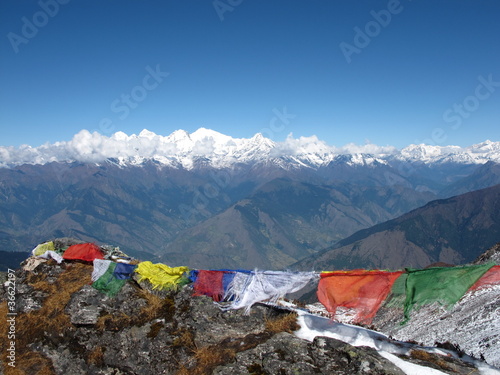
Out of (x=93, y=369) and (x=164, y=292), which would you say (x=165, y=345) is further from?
(x=164, y=292)

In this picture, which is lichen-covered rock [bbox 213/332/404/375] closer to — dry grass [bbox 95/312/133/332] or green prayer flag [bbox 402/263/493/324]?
green prayer flag [bbox 402/263/493/324]

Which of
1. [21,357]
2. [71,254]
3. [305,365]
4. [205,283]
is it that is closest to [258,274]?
[205,283]

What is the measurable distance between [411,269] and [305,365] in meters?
5.50

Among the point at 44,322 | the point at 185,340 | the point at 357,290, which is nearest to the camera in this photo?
the point at 185,340

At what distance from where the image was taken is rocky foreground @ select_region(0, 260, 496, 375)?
887 cm

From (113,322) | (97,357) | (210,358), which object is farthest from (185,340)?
(113,322)

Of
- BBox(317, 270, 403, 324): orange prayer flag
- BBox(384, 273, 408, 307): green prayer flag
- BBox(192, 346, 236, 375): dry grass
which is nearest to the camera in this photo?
BBox(192, 346, 236, 375): dry grass

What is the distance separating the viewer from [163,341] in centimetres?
1111

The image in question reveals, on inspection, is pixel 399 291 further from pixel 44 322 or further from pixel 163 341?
pixel 44 322

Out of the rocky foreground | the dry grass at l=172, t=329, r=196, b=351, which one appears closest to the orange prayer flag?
the rocky foreground

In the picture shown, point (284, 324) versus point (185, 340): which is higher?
point (185, 340)

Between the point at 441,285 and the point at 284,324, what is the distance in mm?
5615

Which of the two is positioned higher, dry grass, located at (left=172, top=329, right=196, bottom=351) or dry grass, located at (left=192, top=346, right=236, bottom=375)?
dry grass, located at (left=172, top=329, right=196, bottom=351)

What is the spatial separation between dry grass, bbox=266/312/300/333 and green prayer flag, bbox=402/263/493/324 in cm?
384
